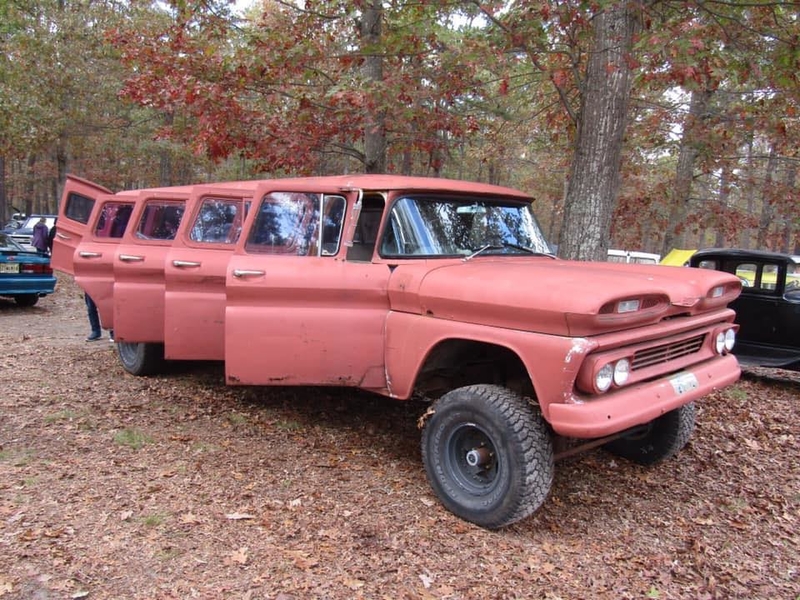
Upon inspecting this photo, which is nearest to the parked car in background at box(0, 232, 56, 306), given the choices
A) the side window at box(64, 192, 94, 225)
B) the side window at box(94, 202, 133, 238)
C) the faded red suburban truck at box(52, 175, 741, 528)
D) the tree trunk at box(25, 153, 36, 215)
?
the side window at box(64, 192, 94, 225)

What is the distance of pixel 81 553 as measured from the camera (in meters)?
3.04

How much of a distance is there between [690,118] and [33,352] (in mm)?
11023

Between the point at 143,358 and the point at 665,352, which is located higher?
the point at 665,352

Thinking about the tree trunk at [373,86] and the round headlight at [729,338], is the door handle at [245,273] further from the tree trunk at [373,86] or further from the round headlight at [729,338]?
the tree trunk at [373,86]

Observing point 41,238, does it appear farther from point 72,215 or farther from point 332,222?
point 332,222

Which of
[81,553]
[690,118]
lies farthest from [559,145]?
[81,553]

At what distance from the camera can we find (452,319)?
361cm

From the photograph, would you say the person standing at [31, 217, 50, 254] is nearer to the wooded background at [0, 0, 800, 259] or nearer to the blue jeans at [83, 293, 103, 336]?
the wooded background at [0, 0, 800, 259]

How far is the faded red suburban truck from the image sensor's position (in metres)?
3.14

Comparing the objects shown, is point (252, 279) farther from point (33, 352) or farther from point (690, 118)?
point (690, 118)

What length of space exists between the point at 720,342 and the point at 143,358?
5471 mm

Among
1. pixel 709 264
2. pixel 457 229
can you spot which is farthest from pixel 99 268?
pixel 709 264

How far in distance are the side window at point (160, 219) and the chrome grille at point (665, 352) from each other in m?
4.78

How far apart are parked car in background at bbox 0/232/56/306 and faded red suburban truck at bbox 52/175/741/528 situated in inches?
246
